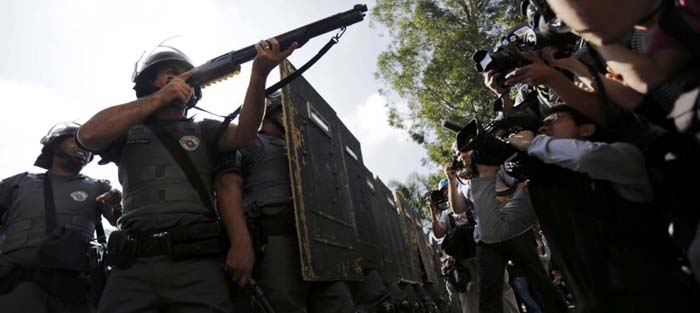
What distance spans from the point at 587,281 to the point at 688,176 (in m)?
0.53

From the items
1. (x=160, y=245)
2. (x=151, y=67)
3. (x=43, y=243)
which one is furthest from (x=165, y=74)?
(x=43, y=243)

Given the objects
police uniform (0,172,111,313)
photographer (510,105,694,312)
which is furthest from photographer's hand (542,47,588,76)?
police uniform (0,172,111,313)

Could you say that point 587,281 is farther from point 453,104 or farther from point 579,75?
point 453,104

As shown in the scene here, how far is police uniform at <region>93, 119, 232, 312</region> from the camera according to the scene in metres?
1.74

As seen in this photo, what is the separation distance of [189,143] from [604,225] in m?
1.85

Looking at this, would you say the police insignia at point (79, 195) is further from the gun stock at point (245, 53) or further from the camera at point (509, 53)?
the camera at point (509, 53)

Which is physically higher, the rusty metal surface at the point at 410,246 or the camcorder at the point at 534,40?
the camcorder at the point at 534,40

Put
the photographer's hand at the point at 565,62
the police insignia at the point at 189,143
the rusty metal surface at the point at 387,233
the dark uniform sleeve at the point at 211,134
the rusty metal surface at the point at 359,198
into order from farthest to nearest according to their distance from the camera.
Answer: the rusty metal surface at the point at 387,233, the rusty metal surface at the point at 359,198, the dark uniform sleeve at the point at 211,134, the police insignia at the point at 189,143, the photographer's hand at the point at 565,62

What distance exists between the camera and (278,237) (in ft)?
8.98

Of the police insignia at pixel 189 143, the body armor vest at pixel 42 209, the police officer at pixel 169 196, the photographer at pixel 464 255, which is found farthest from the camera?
the photographer at pixel 464 255

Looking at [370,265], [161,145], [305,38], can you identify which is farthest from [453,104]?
[161,145]

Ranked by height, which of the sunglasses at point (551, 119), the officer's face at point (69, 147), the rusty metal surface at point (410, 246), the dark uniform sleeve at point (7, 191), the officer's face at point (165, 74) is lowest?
the rusty metal surface at point (410, 246)

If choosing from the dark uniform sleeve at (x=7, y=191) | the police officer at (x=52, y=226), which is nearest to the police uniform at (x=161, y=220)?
the police officer at (x=52, y=226)

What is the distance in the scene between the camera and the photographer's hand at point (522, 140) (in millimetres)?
1684
